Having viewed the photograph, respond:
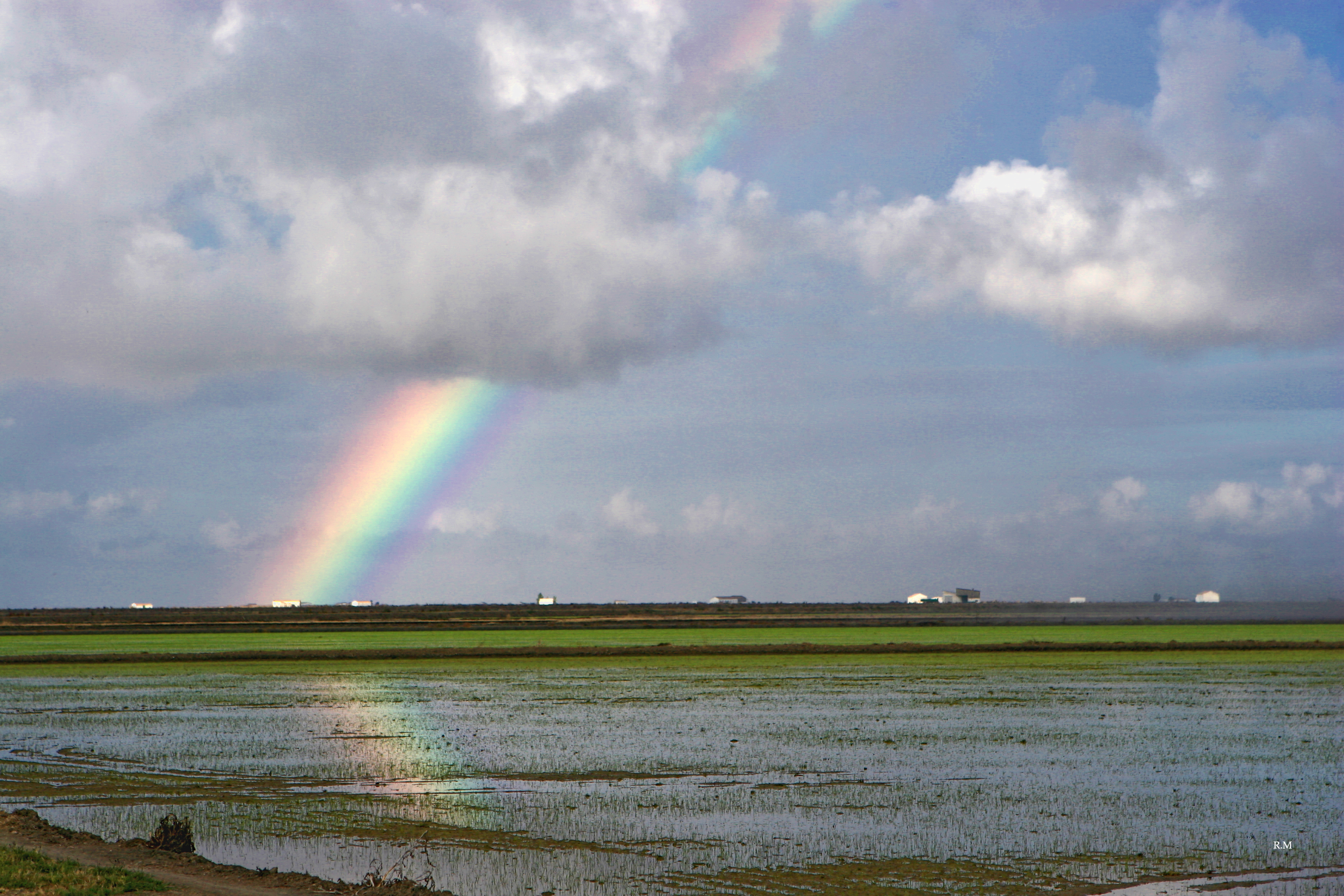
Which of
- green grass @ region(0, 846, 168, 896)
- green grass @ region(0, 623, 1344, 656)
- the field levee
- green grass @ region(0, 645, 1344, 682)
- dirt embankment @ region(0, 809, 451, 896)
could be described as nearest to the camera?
green grass @ region(0, 846, 168, 896)

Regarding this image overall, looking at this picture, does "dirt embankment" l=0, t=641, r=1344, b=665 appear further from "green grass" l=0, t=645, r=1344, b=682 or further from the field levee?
the field levee

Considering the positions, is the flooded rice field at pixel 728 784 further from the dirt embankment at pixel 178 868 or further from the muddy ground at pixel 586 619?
the muddy ground at pixel 586 619

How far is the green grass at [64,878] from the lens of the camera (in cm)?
1295

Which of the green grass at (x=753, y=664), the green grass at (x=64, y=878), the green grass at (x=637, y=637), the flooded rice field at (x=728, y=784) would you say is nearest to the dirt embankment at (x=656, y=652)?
the green grass at (x=753, y=664)

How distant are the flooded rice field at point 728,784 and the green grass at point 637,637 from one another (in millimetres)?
39401

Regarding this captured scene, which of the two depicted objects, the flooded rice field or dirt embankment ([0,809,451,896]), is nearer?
dirt embankment ([0,809,451,896])

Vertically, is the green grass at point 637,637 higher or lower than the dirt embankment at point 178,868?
lower

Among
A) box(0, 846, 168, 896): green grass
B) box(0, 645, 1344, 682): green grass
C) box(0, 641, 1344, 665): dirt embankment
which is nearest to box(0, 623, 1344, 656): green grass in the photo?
box(0, 641, 1344, 665): dirt embankment

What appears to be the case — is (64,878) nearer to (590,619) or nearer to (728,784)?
(728,784)

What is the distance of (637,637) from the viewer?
97188 mm

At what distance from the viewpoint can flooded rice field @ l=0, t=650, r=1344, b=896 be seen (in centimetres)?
1574

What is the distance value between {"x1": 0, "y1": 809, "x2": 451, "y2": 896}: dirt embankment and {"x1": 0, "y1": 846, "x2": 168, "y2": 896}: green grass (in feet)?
1.37

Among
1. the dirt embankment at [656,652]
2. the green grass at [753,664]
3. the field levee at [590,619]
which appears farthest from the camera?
the field levee at [590,619]

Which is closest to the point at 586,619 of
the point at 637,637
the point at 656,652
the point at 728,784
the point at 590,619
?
the point at 590,619
